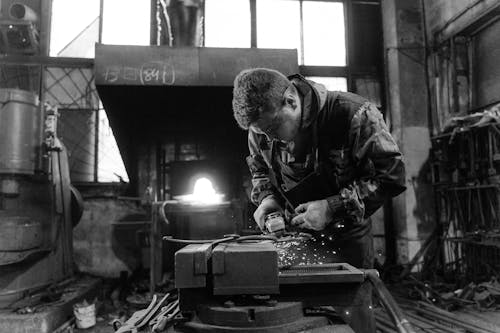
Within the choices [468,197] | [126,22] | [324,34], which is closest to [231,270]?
[468,197]

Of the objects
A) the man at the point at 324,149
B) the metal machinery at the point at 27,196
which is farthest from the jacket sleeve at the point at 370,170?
the metal machinery at the point at 27,196

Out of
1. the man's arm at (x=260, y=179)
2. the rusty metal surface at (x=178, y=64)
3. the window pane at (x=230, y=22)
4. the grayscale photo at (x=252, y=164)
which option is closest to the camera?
the grayscale photo at (x=252, y=164)

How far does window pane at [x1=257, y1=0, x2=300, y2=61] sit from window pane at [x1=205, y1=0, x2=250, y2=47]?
0.22 metres

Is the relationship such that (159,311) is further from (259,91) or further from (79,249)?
(79,249)

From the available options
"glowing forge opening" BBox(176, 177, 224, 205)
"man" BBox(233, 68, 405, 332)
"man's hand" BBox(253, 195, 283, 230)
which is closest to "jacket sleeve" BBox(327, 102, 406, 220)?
"man" BBox(233, 68, 405, 332)

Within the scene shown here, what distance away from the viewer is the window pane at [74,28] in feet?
18.2

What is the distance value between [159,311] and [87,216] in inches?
180

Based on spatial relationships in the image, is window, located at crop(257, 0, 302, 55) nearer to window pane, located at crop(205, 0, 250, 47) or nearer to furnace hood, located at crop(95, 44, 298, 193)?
window pane, located at crop(205, 0, 250, 47)

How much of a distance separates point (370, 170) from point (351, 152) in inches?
4.9

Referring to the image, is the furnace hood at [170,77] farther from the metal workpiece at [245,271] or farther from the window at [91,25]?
the metal workpiece at [245,271]

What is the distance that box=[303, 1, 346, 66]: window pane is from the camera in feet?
19.6

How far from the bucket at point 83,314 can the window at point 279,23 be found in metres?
4.43

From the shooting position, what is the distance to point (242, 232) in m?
4.05

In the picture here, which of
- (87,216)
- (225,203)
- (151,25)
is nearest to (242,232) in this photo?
(225,203)
